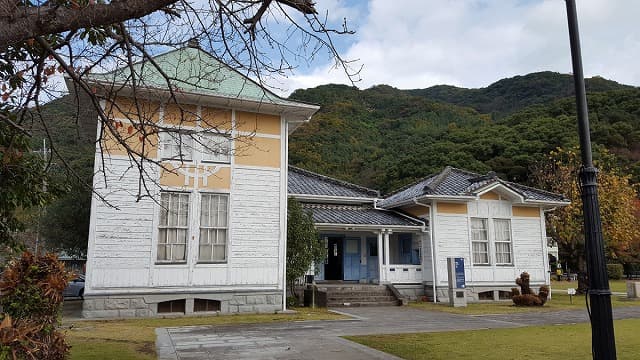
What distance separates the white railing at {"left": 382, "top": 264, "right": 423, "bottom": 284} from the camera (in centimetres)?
1975

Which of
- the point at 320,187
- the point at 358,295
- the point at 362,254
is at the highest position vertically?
the point at 320,187

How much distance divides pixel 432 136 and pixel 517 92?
31498 mm

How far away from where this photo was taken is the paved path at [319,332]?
8.09 metres

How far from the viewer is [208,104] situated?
14.8 metres

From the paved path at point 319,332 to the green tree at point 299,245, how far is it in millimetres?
2130

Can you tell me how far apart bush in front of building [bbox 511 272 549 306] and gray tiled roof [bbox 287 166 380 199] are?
23.9 ft

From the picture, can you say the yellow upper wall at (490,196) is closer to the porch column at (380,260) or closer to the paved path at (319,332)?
the porch column at (380,260)

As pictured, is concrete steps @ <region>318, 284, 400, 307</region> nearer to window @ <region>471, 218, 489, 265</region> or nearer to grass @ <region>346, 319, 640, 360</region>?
window @ <region>471, 218, 489, 265</region>

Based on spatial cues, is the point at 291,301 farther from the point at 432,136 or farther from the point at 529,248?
the point at 432,136

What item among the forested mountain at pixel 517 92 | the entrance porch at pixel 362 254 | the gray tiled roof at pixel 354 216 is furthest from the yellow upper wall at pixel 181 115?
the forested mountain at pixel 517 92

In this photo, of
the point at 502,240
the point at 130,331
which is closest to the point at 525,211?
the point at 502,240

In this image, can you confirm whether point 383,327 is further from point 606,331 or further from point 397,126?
point 397,126

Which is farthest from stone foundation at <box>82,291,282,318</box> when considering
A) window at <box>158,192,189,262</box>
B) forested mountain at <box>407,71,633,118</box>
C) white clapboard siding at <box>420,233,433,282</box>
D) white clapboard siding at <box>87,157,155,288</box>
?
forested mountain at <box>407,71,633,118</box>

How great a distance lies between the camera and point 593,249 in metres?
4.56
